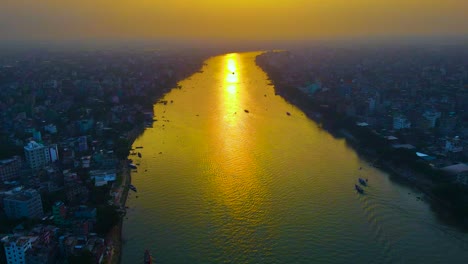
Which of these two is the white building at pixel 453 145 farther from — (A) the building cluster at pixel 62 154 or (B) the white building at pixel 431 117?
(A) the building cluster at pixel 62 154

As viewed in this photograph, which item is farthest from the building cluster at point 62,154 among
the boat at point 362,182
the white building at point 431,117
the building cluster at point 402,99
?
the white building at point 431,117

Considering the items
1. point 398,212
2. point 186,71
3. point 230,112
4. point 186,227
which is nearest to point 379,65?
point 186,71

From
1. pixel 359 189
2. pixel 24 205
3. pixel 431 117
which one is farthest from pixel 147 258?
pixel 431 117

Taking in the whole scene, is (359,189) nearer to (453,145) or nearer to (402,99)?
(453,145)

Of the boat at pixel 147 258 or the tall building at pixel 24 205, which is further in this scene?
the tall building at pixel 24 205

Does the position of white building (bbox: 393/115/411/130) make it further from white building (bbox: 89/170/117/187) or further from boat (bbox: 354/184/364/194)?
white building (bbox: 89/170/117/187)

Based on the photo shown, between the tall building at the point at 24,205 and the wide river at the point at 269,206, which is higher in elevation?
Result: the tall building at the point at 24,205

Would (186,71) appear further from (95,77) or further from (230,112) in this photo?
(230,112)
